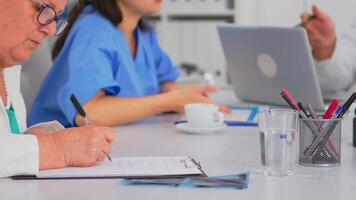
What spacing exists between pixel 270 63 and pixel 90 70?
0.58 meters

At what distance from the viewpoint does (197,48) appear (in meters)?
3.53

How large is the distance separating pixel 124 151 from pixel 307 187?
460mm

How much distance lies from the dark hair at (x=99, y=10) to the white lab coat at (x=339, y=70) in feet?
2.42

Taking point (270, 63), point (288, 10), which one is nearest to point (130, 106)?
point (270, 63)

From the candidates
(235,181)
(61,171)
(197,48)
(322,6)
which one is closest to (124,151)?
(61,171)

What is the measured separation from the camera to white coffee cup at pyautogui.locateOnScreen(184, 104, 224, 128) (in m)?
1.59

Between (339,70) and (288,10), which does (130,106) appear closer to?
(339,70)

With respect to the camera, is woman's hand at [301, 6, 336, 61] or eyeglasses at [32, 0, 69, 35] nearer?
eyeglasses at [32, 0, 69, 35]

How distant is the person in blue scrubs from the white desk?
0.23m

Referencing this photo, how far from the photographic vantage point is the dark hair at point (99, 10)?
6.22 feet

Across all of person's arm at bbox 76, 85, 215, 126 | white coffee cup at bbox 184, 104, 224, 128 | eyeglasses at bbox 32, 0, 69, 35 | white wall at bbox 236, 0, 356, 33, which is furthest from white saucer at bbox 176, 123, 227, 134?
white wall at bbox 236, 0, 356, 33

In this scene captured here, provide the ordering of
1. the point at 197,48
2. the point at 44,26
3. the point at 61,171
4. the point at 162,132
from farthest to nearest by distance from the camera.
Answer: the point at 197,48 < the point at 162,132 < the point at 44,26 < the point at 61,171

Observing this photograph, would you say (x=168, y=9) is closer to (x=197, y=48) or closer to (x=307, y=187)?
(x=197, y=48)

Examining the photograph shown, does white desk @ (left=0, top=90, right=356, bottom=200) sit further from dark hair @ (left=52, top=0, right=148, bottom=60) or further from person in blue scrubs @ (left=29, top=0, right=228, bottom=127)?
dark hair @ (left=52, top=0, right=148, bottom=60)
